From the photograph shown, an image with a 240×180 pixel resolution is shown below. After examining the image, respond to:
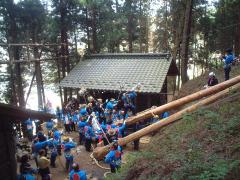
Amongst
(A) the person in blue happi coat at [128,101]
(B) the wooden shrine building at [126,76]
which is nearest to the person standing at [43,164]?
(A) the person in blue happi coat at [128,101]

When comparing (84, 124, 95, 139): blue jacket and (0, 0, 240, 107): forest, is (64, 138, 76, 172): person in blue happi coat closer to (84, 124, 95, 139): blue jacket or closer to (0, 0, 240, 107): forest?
(84, 124, 95, 139): blue jacket

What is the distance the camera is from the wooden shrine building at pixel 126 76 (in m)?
18.1

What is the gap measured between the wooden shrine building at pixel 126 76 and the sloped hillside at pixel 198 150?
687cm

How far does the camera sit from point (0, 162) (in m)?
7.53

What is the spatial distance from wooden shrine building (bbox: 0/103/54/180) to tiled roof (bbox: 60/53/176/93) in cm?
1063

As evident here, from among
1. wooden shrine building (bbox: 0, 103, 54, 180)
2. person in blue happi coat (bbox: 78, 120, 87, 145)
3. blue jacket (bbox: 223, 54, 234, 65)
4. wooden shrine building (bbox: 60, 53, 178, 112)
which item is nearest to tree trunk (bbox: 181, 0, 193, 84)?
wooden shrine building (bbox: 60, 53, 178, 112)

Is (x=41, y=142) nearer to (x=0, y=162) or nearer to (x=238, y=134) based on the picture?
(x=0, y=162)

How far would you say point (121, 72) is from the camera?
65.8ft

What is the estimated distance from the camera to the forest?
20.7 meters

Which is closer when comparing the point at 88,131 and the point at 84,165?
the point at 84,165

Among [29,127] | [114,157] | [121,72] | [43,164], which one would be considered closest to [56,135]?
[43,164]

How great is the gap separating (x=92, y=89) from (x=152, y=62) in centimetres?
497

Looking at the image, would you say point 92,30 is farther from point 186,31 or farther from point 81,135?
point 81,135

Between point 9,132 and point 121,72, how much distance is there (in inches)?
507
